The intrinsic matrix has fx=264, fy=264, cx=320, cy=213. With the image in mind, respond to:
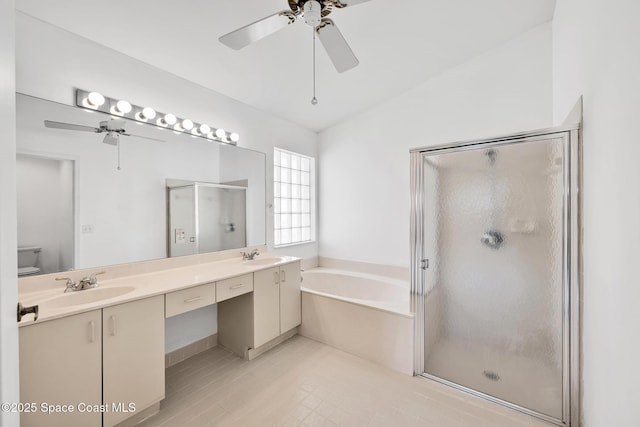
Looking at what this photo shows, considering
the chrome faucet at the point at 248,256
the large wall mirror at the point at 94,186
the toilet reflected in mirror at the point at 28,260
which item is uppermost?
the large wall mirror at the point at 94,186

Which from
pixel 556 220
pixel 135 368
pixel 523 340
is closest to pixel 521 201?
pixel 556 220

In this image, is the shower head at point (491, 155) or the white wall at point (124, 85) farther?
the shower head at point (491, 155)

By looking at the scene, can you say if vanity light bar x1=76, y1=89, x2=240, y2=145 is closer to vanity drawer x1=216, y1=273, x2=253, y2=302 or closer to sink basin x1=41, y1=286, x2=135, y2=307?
sink basin x1=41, y1=286, x2=135, y2=307

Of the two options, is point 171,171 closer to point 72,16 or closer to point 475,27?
point 72,16

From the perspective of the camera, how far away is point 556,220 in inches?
63.1

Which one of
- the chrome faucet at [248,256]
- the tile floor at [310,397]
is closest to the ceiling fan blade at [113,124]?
the chrome faucet at [248,256]

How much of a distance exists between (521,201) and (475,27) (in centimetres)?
171

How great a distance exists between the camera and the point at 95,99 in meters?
1.84

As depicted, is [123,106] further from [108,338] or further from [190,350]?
[190,350]

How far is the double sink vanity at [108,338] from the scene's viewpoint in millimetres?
1245

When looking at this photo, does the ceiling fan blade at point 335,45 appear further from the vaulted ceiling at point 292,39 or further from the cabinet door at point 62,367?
the cabinet door at point 62,367

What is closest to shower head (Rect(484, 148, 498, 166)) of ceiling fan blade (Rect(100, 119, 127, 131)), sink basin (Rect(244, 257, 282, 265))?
sink basin (Rect(244, 257, 282, 265))

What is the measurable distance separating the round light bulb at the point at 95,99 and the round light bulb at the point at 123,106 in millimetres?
102

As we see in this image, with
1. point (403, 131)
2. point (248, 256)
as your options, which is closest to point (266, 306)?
point (248, 256)
